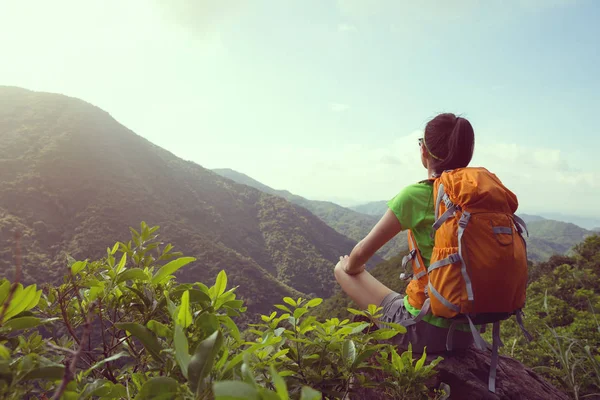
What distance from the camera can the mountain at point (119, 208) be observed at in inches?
1708

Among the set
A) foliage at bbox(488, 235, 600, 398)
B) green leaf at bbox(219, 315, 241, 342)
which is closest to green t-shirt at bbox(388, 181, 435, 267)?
foliage at bbox(488, 235, 600, 398)

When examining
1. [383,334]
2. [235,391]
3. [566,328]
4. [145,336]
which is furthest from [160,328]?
[566,328]

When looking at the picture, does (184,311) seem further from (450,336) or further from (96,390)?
(450,336)

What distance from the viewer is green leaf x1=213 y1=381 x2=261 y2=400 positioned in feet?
1.43

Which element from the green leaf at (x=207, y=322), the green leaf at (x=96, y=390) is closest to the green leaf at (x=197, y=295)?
the green leaf at (x=207, y=322)

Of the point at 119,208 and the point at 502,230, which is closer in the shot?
the point at 502,230

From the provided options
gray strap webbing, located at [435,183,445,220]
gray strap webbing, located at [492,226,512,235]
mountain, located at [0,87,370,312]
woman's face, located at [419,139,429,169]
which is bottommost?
mountain, located at [0,87,370,312]

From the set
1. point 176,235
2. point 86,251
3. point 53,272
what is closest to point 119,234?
point 86,251

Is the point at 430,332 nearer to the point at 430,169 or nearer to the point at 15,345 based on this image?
the point at 430,169

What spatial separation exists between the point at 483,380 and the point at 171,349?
2071 mm

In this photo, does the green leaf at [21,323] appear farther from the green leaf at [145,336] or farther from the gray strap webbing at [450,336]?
the gray strap webbing at [450,336]

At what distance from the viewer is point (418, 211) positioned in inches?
86.6

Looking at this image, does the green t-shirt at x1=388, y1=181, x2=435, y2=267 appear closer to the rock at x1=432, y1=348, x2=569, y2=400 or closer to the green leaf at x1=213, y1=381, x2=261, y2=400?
the rock at x1=432, y1=348, x2=569, y2=400

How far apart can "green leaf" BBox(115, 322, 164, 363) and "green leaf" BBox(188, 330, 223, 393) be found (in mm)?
231
